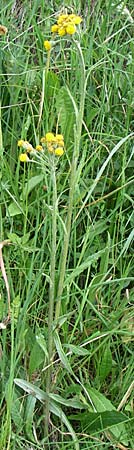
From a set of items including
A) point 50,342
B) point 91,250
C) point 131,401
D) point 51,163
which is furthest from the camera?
point 91,250

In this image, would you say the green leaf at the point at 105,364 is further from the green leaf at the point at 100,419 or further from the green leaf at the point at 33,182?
the green leaf at the point at 33,182

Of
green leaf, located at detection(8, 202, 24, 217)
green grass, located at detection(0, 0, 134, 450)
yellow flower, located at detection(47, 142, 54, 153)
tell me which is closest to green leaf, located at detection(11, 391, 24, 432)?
green grass, located at detection(0, 0, 134, 450)

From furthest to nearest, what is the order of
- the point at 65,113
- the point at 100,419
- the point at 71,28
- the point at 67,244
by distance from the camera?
1. the point at 65,113
2. the point at 100,419
3. the point at 67,244
4. the point at 71,28

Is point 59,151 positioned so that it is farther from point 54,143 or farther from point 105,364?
point 105,364

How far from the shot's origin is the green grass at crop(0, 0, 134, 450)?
132cm

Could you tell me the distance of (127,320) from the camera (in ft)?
4.77

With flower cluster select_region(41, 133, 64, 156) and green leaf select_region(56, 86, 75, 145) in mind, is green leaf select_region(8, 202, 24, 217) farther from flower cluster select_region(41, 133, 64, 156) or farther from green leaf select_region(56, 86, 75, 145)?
flower cluster select_region(41, 133, 64, 156)

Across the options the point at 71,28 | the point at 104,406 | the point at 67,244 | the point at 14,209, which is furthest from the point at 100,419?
the point at 71,28

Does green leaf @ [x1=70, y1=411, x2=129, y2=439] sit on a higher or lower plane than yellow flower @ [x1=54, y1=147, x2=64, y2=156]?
lower

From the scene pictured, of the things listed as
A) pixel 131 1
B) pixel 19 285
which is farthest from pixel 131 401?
pixel 131 1

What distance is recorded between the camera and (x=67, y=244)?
1.22 metres

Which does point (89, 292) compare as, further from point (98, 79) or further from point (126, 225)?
point (98, 79)

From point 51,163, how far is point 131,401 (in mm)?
549

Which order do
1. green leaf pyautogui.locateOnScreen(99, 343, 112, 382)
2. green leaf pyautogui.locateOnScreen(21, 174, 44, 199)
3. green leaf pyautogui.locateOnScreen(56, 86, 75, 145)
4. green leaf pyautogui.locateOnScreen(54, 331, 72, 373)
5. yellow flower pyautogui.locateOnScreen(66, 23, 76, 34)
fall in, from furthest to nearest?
green leaf pyautogui.locateOnScreen(56, 86, 75, 145), green leaf pyautogui.locateOnScreen(21, 174, 44, 199), green leaf pyautogui.locateOnScreen(99, 343, 112, 382), green leaf pyautogui.locateOnScreen(54, 331, 72, 373), yellow flower pyautogui.locateOnScreen(66, 23, 76, 34)
